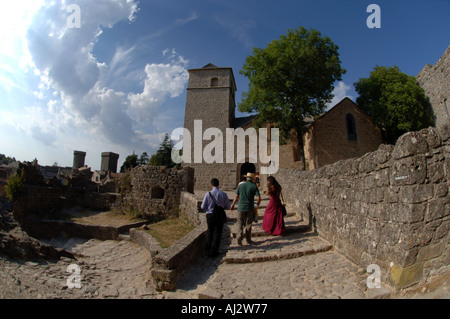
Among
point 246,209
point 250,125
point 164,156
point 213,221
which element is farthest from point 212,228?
point 164,156

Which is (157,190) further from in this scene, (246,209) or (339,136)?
(339,136)

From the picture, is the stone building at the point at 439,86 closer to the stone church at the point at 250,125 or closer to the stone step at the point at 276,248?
the stone church at the point at 250,125

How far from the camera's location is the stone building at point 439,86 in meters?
15.4

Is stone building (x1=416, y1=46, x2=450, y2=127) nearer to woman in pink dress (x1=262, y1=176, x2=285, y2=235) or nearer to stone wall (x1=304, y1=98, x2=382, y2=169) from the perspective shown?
stone wall (x1=304, y1=98, x2=382, y2=169)

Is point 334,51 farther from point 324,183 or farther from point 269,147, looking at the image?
point 324,183

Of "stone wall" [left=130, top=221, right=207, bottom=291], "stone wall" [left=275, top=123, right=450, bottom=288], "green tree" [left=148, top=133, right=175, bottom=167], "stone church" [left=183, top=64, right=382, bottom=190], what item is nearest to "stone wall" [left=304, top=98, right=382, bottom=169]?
"stone church" [left=183, top=64, right=382, bottom=190]

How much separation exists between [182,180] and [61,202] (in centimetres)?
752

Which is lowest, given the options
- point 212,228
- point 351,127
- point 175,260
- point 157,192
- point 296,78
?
point 175,260

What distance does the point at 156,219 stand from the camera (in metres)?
10.8

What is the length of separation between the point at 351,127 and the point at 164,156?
1094 inches

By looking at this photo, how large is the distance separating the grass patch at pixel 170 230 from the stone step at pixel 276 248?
7.88 feet

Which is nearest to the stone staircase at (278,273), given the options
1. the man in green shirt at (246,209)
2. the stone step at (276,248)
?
the stone step at (276,248)

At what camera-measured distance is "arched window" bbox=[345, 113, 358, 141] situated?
763 inches

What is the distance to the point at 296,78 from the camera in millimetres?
17375
